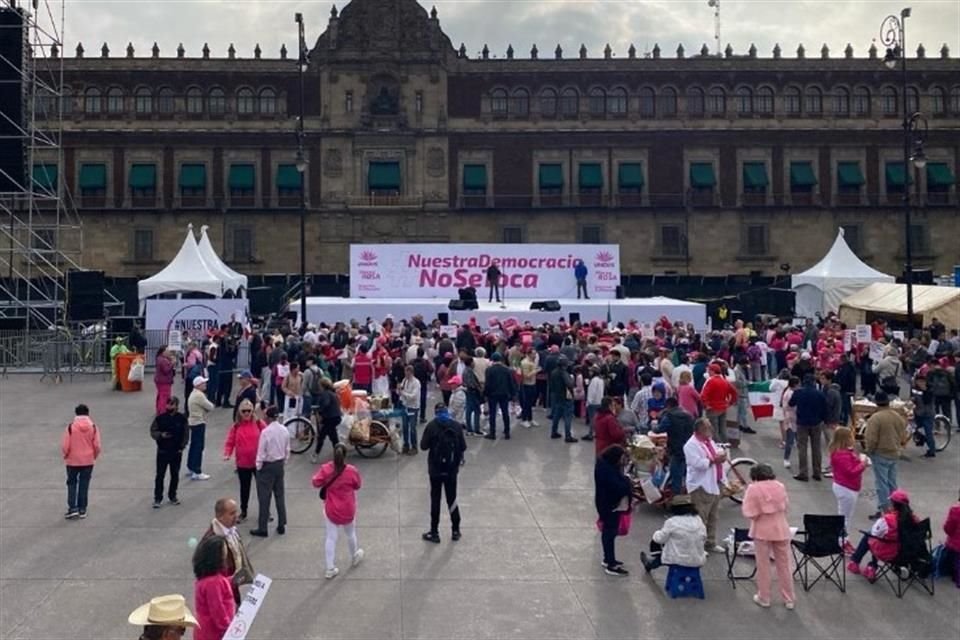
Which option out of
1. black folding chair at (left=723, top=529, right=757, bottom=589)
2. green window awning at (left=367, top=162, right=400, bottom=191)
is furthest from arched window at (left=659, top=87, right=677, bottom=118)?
black folding chair at (left=723, top=529, right=757, bottom=589)

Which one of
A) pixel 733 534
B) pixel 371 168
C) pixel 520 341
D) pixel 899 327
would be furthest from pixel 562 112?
pixel 733 534

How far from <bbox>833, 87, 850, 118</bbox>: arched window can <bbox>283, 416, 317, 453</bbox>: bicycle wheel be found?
145 ft

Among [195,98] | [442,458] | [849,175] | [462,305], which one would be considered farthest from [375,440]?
[849,175]

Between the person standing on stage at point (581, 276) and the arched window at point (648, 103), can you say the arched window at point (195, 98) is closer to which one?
the arched window at point (648, 103)

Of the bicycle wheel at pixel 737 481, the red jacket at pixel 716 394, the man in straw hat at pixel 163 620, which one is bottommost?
the bicycle wheel at pixel 737 481

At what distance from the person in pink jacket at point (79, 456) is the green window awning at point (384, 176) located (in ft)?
125

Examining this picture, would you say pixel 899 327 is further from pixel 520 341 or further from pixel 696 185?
pixel 696 185

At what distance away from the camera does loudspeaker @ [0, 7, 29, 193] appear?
24.2 metres

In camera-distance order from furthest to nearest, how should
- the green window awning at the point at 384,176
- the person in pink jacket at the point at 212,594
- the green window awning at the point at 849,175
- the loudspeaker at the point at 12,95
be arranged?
the green window awning at the point at 849,175 < the green window awning at the point at 384,176 < the loudspeaker at the point at 12,95 < the person in pink jacket at the point at 212,594

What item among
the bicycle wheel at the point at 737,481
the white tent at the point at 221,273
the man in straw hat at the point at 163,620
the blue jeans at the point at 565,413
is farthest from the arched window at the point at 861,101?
the man in straw hat at the point at 163,620

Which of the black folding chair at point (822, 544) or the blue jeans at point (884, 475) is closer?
the black folding chair at point (822, 544)

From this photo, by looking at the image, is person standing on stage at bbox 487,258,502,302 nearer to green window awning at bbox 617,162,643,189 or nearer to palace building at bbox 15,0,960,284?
palace building at bbox 15,0,960,284

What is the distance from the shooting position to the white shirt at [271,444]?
9836mm

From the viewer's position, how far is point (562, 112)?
161 feet
